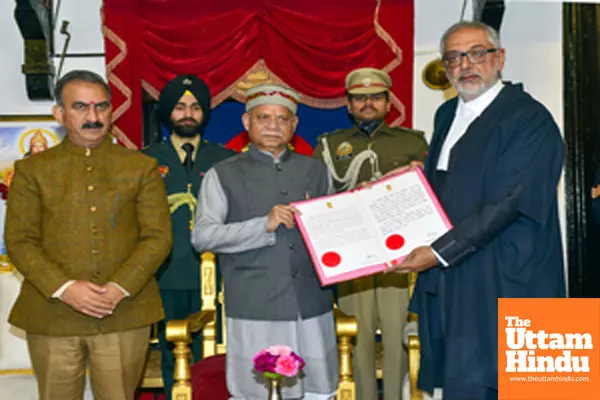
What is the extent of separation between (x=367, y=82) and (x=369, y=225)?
1278 mm

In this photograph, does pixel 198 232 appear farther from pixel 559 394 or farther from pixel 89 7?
pixel 89 7

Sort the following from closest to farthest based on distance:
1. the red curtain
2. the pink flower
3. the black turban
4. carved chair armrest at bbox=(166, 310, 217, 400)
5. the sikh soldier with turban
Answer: the pink flower < carved chair armrest at bbox=(166, 310, 217, 400) < the sikh soldier with turban < the black turban < the red curtain

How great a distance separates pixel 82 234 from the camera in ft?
10.6

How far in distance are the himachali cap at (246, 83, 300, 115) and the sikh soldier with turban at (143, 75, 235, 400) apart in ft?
3.11

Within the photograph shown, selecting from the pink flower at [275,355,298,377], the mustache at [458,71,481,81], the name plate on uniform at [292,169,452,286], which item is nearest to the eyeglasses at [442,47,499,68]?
the mustache at [458,71,481,81]

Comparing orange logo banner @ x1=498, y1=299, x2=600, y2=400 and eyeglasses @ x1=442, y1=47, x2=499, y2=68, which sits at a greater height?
eyeglasses @ x1=442, y1=47, x2=499, y2=68

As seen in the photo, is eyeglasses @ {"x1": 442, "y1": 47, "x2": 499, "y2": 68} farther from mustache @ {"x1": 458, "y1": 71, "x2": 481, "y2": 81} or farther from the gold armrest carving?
the gold armrest carving

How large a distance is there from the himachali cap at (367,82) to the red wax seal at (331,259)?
1.35 meters

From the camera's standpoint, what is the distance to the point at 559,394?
8.72 feet

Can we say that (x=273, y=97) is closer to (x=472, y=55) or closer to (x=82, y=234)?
(x=472, y=55)

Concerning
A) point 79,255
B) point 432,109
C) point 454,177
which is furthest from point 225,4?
point 454,177

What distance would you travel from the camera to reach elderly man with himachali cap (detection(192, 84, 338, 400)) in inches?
118

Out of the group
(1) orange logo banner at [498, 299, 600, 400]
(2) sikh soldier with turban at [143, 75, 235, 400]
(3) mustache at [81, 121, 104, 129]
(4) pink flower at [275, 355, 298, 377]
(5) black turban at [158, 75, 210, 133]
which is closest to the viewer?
(4) pink flower at [275, 355, 298, 377]

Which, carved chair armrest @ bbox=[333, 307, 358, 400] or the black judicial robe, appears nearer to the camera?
the black judicial robe
